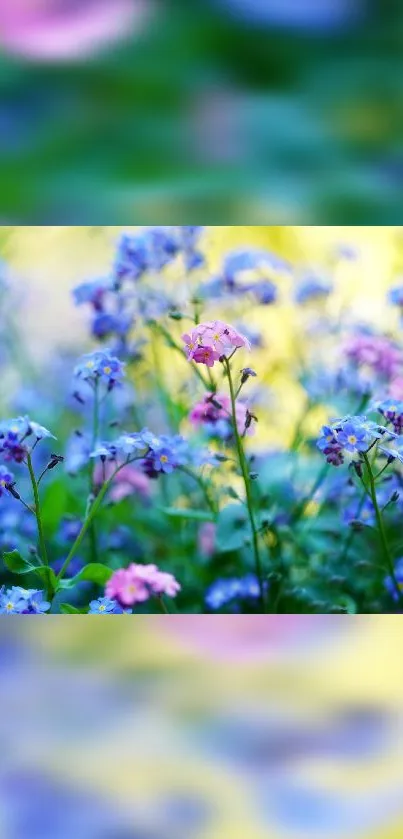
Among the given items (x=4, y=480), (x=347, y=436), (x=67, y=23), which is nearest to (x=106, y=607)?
(x=4, y=480)

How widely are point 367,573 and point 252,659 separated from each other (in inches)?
14.6

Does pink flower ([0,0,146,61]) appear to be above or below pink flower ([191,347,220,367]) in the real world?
above

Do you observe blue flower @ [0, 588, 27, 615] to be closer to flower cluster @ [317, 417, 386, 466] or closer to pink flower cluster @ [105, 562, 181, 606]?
pink flower cluster @ [105, 562, 181, 606]

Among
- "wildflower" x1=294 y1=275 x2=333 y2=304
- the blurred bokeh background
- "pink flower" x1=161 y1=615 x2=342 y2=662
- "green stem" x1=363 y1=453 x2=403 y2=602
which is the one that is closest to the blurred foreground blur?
"pink flower" x1=161 y1=615 x2=342 y2=662

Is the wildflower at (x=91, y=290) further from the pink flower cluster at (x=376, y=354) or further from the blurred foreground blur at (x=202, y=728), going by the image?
the blurred foreground blur at (x=202, y=728)

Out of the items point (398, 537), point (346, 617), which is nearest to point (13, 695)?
point (346, 617)

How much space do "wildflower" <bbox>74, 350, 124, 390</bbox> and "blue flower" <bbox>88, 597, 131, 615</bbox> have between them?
0.19 metres

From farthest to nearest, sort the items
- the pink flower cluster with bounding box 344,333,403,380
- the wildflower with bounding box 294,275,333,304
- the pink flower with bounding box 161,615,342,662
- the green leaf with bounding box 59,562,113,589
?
1. the wildflower with bounding box 294,275,333,304
2. the pink flower cluster with bounding box 344,333,403,380
3. the green leaf with bounding box 59,562,113,589
4. the pink flower with bounding box 161,615,342,662

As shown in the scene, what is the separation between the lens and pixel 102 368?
0.88 m

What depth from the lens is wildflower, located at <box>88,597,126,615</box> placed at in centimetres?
81

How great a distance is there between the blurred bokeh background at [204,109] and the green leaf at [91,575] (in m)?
0.28

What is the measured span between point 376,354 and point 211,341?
1.04ft

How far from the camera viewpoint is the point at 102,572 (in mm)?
831

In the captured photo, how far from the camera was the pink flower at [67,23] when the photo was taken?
0.74 m
